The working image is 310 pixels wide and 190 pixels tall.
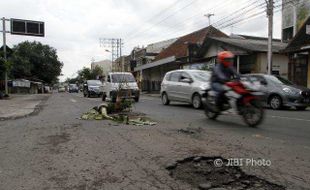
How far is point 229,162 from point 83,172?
191 centimetres

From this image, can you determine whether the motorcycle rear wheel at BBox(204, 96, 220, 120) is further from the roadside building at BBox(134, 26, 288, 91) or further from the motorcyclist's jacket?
the roadside building at BBox(134, 26, 288, 91)

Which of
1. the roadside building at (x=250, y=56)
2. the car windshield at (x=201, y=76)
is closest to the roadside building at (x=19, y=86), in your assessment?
the roadside building at (x=250, y=56)

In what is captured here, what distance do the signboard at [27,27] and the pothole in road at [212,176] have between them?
33696 mm

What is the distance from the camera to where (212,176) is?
4.57 meters

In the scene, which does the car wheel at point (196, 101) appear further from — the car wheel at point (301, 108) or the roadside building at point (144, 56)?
the roadside building at point (144, 56)

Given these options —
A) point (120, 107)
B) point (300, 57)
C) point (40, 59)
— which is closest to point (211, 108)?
point (120, 107)

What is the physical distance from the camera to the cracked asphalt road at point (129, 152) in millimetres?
4469

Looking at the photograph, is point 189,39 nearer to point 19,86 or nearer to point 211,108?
point 19,86

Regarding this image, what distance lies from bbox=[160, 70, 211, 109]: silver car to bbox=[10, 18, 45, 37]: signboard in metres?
22.6

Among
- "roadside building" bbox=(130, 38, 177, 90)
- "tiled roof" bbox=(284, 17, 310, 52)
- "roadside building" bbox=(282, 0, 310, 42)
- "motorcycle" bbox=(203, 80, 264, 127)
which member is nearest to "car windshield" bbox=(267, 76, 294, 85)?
"motorcycle" bbox=(203, 80, 264, 127)

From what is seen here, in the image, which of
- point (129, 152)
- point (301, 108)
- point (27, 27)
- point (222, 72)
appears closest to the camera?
point (129, 152)

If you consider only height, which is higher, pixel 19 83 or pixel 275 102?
pixel 19 83

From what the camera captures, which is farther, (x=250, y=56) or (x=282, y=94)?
(x=250, y=56)

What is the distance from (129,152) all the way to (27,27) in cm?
3313
